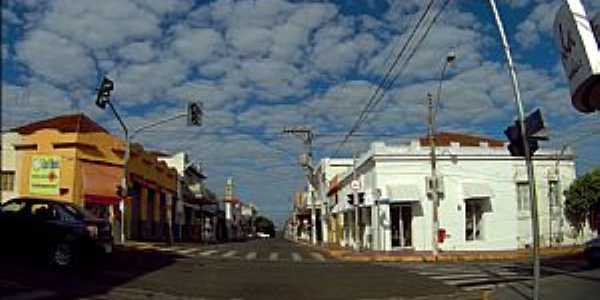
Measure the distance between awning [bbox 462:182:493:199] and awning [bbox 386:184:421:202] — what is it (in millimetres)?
2571

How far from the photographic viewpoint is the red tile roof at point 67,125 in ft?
147

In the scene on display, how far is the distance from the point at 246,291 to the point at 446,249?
81.2 feet

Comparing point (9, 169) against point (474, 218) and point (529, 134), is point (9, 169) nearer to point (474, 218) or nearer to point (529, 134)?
point (474, 218)

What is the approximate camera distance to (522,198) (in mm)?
40688

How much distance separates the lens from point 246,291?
52.3ft

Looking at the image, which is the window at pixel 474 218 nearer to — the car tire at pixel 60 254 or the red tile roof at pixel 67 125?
the red tile roof at pixel 67 125

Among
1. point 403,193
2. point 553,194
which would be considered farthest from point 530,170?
point 553,194

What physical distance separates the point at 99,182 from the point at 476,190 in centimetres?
2092

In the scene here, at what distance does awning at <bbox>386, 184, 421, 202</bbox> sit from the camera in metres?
38.2

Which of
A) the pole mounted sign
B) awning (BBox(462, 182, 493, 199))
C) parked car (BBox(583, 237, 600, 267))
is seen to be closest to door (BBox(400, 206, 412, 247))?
awning (BBox(462, 182, 493, 199))

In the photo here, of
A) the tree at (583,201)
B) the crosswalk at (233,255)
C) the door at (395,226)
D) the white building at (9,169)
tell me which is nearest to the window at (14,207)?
the crosswalk at (233,255)

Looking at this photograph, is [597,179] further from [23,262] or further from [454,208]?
[23,262]

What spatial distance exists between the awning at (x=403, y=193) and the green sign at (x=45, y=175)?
1768cm

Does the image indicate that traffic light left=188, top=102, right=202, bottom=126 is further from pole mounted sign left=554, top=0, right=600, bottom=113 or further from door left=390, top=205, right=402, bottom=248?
pole mounted sign left=554, top=0, right=600, bottom=113
